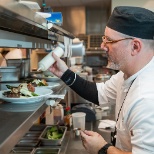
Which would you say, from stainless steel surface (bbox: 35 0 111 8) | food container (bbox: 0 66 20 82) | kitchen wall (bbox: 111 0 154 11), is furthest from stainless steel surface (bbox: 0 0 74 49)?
stainless steel surface (bbox: 35 0 111 8)

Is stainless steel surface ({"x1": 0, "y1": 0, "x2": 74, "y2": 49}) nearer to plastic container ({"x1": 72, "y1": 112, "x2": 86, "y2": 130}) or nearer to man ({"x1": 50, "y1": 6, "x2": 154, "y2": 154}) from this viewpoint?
man ({"x1": 50, "y1": 6, "x2": 154, "y2": 154})

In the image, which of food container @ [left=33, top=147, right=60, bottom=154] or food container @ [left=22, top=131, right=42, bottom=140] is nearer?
food container @ [left=33, top=147, right=60, bottom=154]

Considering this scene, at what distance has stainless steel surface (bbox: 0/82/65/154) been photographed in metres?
0.55

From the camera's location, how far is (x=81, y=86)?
1.61 meters

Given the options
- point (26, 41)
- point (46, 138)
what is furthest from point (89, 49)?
point (26, 41)

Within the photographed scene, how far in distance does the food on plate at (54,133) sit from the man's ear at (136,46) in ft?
3.32

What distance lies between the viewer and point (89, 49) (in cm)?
579

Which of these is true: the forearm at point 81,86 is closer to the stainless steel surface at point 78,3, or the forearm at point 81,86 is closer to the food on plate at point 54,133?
the food on plate at point 54,133

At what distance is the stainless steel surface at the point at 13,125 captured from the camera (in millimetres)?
553

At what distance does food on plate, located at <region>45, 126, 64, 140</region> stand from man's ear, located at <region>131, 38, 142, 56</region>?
1012mm

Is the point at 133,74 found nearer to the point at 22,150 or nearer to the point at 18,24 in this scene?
the point at 18,24

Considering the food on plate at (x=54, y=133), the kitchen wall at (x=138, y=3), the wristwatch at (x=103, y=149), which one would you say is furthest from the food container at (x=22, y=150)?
the kitchen wall at (x=138, y=3)

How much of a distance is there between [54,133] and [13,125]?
3.98 ft

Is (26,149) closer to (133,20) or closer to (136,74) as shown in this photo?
(136,74)
